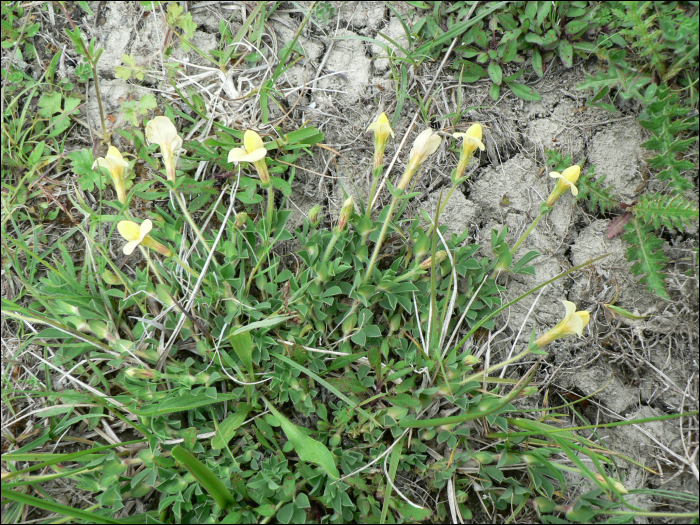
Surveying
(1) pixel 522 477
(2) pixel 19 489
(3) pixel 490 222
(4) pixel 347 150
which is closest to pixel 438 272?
(3) pixel 490 222

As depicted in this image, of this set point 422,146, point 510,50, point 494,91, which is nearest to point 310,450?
point 422,146

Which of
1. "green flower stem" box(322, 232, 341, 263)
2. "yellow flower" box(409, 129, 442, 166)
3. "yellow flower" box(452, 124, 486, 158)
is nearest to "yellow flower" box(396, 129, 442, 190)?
"yellow flower" box(409, 129, 442, 166)

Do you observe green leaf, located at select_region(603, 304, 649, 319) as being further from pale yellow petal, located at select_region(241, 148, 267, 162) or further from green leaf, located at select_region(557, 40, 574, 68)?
pale yellow petal, located at select_region(241, 148, 267, 162)

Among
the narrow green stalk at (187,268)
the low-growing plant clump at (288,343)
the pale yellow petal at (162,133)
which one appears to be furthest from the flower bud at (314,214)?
the pale yellow petal at (162,133)

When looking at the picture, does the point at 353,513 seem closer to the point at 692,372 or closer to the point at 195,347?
the point at 195,347

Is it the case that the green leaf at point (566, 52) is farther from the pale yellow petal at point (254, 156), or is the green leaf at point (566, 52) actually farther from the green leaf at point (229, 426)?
the green leaf at point (229, 426)

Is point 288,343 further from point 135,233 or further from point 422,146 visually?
point 422,146
